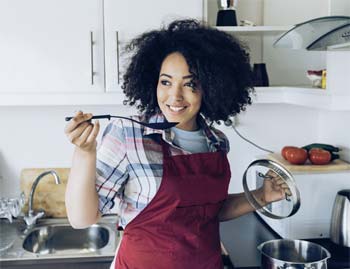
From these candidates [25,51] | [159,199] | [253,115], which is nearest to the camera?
[159,199]

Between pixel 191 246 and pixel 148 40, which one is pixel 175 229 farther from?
pixel 148 40

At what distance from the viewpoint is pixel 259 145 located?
2.03 m

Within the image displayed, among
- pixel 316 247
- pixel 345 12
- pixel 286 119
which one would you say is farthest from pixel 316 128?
pixel 316 247

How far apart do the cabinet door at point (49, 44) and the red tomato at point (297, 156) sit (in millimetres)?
801

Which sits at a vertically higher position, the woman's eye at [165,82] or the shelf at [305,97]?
the woman's eye at [165,82]

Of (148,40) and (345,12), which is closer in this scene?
(148,40)

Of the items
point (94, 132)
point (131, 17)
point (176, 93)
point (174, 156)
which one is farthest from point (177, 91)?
point (131, 17)

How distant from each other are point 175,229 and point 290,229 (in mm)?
650

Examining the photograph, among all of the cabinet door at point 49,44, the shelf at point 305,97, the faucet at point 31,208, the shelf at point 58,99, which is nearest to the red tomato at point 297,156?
the shelf at point 305,97

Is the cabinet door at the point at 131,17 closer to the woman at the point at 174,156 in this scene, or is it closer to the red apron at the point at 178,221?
the woman at the point at 174,156

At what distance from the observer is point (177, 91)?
103 cm

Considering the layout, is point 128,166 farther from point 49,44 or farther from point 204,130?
point 49,44

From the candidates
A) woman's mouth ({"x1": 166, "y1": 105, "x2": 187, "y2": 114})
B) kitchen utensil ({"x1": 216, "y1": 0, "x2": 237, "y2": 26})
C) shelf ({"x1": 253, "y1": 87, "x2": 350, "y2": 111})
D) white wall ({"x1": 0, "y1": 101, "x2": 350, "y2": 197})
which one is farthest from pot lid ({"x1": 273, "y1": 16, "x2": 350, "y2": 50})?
white wall ({"x1": 0, "y1": 101, "x2": 350, "y2": 197})

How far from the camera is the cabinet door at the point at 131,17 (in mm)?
1552
